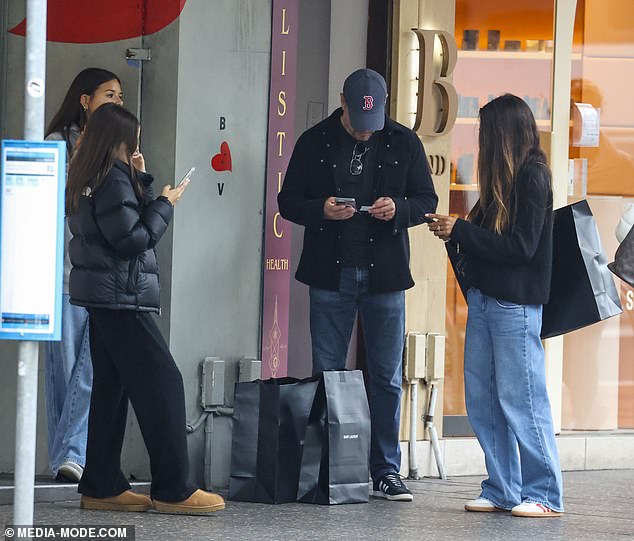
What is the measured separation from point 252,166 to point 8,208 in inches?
143

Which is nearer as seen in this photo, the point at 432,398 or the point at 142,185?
the point at 142,185

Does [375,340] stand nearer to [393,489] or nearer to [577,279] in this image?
[393,489]

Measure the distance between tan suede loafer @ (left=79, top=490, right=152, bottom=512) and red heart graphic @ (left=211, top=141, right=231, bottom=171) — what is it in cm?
184

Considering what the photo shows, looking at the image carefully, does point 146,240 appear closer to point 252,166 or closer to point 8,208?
point 252,166

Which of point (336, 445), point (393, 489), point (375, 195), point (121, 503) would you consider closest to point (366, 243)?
point (375, 195)

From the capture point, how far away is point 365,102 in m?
6.99

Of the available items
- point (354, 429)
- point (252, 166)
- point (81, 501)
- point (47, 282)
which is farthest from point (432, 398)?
point (47, 282)

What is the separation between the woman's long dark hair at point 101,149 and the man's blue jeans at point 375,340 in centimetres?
138

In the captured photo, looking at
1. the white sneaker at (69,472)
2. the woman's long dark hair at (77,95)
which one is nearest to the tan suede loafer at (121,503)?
the white sneaker at (69,472)

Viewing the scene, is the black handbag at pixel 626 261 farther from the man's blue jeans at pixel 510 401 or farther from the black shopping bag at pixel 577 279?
the man's blue jeans at pixel 510 401

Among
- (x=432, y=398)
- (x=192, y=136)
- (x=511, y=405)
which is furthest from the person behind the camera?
(x=432, y=398)

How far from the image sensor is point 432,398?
8.08 metres

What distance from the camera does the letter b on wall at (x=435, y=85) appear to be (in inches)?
312

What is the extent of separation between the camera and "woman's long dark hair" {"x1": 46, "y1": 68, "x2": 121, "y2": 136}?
691 centimetres
